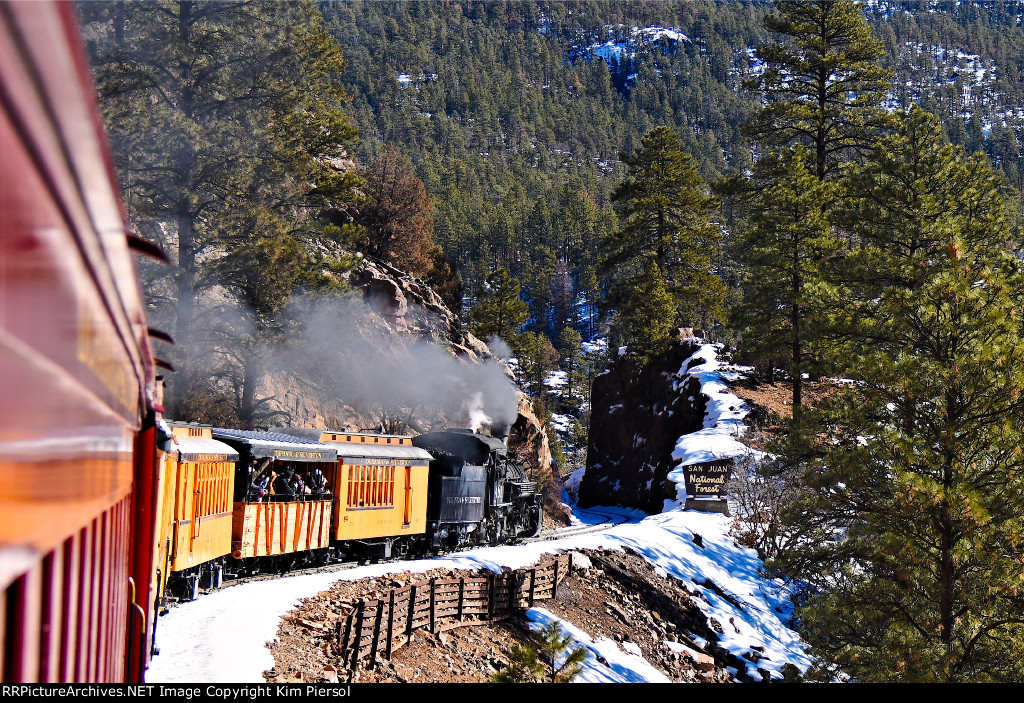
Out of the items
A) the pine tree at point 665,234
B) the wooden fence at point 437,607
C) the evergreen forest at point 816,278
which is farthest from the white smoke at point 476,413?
the pine tree at point 665,234

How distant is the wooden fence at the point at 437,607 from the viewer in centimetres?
1270

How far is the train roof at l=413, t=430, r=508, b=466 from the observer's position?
851 inches

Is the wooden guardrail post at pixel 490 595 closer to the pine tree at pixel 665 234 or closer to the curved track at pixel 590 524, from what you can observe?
the curved track at pixel 590 524

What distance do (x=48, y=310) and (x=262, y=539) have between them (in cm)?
1426

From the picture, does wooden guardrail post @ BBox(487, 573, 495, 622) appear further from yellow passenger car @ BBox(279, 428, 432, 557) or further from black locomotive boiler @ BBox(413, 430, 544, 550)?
black locomotive boiler @ BBox(413, 430, 544, 550)

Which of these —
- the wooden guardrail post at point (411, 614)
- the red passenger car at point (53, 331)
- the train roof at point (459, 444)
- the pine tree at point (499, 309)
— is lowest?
the wooden guardrail post at point (411, 614)

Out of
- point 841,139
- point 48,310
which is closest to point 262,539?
point 48,310

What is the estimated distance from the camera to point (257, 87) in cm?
2247

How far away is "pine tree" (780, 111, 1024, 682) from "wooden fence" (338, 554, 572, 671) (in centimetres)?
561

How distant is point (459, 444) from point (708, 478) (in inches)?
625

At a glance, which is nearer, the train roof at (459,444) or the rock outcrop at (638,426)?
the train roof at (459,444)

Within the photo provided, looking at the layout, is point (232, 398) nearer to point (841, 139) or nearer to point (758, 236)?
point (758, 236)

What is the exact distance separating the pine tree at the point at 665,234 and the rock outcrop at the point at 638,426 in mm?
2543

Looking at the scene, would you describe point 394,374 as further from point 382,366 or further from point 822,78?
point 822,78
